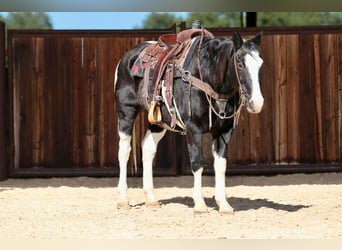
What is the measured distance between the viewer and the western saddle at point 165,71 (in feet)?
19.1

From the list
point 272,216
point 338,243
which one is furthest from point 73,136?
point 338,243

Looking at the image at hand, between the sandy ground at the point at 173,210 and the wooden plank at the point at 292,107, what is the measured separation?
1.09 feet

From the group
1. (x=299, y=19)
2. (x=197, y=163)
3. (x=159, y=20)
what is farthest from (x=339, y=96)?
(x=159, y=20)

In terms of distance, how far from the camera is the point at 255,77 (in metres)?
4.97

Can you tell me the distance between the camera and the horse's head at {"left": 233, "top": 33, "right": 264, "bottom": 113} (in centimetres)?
492

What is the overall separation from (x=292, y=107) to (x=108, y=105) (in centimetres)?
244

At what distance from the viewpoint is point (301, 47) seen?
8617 mm

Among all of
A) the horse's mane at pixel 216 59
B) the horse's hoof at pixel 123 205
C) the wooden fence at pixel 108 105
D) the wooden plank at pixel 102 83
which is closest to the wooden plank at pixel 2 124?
the wooden fence at pixel 108 105

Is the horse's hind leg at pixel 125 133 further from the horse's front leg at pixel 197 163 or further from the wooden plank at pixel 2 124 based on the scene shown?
the wooden plank at pixel 2 124

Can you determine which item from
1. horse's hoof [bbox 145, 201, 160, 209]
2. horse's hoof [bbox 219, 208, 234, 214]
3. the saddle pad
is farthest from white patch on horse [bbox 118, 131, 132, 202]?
horse's hoof [bbox 219, 208, 234, 214]

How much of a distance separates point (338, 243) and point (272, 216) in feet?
8.90

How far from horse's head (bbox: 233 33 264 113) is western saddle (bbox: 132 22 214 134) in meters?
0.76

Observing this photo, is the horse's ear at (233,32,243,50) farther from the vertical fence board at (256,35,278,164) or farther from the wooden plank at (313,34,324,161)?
the wooden plank at (313,34,324,161)

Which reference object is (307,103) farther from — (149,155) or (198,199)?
(198,199)
